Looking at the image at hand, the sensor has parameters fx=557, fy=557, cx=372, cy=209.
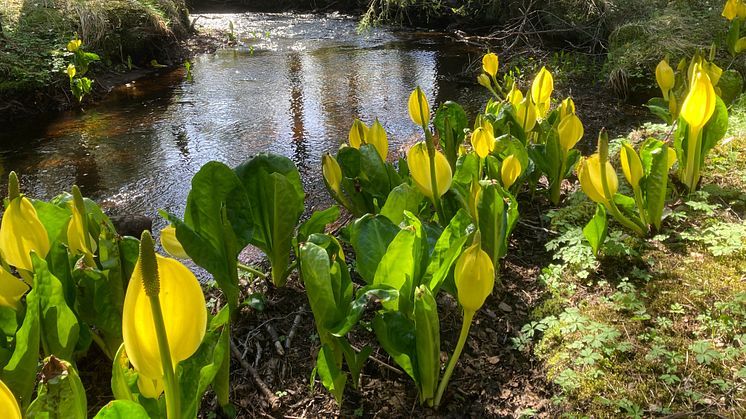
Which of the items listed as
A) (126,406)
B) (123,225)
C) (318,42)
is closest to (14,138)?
(123,225)

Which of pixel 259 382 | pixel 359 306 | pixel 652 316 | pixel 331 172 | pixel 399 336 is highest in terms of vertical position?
pixel 331 172

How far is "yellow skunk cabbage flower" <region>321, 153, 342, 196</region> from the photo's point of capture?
7.27 feet

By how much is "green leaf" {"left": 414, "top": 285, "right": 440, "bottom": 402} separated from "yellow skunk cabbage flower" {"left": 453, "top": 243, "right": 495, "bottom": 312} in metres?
0.08

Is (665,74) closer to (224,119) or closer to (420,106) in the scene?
(420,106)

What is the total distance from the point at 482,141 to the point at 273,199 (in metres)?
0.93

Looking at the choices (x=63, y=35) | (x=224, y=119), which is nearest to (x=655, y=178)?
(x=224, y=119)

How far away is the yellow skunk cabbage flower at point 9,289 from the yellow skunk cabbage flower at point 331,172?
1.12 metres

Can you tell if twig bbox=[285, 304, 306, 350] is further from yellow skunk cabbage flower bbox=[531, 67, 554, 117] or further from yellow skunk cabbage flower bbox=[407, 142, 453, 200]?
yellow skunk cabbage flower bbox=[531, 67, 554, 117]

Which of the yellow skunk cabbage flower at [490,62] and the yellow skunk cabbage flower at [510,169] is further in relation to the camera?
the yellow skunk cabbage flower at [490,62]

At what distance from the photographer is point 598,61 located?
6.65 metres

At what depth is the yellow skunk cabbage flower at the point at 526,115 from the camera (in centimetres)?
276

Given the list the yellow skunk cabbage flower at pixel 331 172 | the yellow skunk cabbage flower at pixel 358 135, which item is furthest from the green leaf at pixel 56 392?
the yellow skunk cabbage flower at pixel 358 135

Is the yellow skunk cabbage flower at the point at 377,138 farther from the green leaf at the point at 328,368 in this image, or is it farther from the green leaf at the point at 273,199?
the green leaf at the point at 328,368

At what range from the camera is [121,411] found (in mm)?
952
